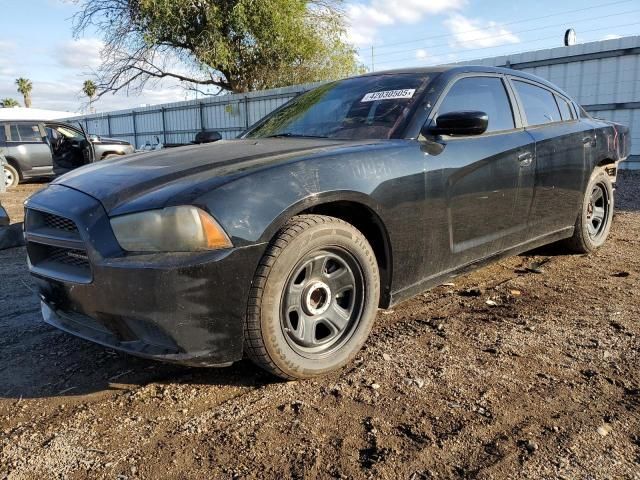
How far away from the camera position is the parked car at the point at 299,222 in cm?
218

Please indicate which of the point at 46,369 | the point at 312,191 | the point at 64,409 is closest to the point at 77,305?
the point at 64,409

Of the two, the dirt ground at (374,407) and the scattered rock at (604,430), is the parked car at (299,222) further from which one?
the scattered rock at (604,430)

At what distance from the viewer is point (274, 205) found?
2314mm

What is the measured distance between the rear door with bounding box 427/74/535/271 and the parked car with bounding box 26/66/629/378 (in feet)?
0.04

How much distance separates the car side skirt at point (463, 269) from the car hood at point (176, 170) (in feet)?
2.86

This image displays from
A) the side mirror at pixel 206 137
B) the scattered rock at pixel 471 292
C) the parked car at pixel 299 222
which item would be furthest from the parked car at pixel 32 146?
the scattered rock at pixel 471 292

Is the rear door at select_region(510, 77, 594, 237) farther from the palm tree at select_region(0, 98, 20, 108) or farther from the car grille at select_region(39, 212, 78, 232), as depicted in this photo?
the palm tree at select_region(0, 98, 20, 108)

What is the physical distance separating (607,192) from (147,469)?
4.76 meters

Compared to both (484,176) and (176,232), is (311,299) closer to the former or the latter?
(176,232)

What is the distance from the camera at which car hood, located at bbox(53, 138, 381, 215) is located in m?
2.27

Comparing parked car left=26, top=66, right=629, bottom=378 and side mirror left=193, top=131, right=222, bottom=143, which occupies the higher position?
side mirror left=193, top=131, right=222, bottom=143

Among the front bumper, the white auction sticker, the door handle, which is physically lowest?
the front bumper

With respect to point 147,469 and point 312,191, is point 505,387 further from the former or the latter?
point 147,469

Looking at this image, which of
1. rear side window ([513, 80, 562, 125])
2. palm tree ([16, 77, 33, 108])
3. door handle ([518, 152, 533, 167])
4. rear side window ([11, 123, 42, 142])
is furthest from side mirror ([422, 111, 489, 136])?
palm tree ([16, 77, 33, 108])
